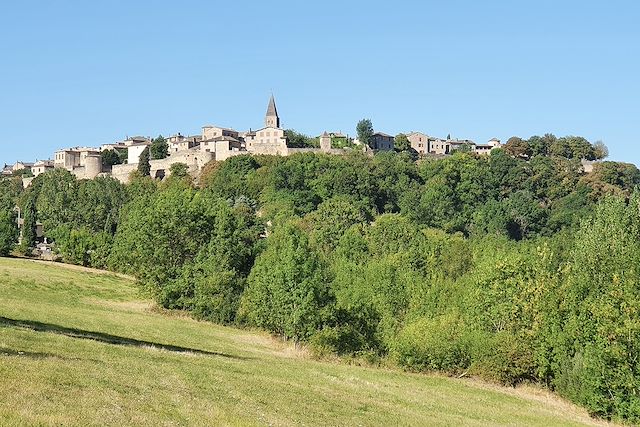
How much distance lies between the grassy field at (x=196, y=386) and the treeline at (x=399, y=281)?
172 cm

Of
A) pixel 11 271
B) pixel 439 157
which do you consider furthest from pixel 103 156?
pixel 11 271

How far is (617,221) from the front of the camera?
53.8 m

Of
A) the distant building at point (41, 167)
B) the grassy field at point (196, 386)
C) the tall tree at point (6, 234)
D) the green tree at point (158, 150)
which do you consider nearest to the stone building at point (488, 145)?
the green tree at point (158, 150)

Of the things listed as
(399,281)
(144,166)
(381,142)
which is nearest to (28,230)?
(144,166)

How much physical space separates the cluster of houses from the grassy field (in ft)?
320

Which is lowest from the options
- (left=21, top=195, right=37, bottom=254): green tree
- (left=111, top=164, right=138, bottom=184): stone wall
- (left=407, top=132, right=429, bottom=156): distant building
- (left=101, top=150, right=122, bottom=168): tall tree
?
(left=21, top=195, right=37, bottom=254): green tree

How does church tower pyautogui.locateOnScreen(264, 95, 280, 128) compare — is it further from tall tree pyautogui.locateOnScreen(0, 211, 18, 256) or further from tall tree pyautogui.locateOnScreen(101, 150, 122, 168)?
tall tree pyautogui.locateOnScreen(0, 211, 18, 256)

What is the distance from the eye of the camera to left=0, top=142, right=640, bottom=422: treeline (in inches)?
1277

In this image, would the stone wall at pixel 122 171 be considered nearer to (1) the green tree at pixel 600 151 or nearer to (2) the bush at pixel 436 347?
(1) the green tree at pixel 600 151

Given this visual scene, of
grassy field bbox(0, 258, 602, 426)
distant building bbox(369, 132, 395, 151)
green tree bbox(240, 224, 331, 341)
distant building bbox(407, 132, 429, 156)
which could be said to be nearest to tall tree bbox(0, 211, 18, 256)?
grassy field bbox(0, 258, 602, 426)

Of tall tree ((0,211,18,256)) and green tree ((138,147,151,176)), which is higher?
green tree ((138,147,151,176))

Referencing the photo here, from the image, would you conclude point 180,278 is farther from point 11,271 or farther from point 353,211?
point 353,211

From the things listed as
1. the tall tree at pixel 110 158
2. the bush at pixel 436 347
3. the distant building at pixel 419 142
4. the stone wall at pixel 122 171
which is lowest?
the bush at pixel 436 347

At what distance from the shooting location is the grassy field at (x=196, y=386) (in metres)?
14.8
